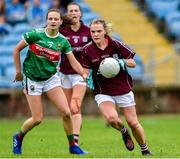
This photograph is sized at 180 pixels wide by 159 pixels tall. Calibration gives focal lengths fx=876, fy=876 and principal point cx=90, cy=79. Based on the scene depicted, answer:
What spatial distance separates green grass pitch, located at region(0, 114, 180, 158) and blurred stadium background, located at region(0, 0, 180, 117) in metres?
0.50

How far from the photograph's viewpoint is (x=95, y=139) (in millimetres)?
17422

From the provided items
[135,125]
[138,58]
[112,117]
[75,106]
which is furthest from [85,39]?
[138,58]

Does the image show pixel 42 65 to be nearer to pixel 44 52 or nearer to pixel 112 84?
pixel 44 52

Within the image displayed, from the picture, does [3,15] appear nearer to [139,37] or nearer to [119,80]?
[139,37]

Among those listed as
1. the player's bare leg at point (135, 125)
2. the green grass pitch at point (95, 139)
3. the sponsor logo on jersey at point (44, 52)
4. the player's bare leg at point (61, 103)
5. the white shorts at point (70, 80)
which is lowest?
the green grass pitch at point (95, 139)

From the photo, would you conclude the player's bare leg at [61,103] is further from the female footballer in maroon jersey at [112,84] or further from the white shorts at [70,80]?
the white shorts at [70,80]

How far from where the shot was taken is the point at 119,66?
13.0 meters

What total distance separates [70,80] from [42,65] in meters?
1.65

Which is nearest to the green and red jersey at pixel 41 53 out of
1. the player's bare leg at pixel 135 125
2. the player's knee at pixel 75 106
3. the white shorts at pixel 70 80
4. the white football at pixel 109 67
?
the white football at pixel 109 67

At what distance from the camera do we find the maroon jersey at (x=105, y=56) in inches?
523

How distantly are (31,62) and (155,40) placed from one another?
13.3 metres

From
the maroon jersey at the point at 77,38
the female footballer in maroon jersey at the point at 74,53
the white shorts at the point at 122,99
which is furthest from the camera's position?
the maroon jersey at the point at 77,38

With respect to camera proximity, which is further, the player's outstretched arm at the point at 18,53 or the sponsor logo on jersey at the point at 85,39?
the sponsor logo on jersey at the point at 85,39

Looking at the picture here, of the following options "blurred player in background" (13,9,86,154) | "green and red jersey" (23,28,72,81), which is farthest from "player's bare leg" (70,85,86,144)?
"green and red jersey" (23,28,72,81)
